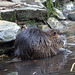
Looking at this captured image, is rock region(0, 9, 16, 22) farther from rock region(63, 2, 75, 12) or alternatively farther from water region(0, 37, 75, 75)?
rock region(63, 2, 75, 12)

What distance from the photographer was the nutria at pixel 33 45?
10.8 ft

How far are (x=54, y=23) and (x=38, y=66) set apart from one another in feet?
13.0

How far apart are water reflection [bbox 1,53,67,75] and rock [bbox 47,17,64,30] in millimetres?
3134

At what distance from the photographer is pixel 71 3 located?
11500 millimetres

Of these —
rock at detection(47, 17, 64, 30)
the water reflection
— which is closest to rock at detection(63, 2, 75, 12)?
rock at detection(47, 17, 64, 30)

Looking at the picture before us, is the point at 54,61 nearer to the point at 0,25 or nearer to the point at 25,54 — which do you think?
the point at 25,54

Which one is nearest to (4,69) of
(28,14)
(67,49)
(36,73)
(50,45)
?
(36,73)

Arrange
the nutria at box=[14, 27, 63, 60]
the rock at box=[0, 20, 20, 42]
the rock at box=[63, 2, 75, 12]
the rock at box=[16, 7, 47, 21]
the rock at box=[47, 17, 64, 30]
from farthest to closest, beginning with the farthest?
the rock at box=[63, 2, 75, 12], the rock at box=[47, 17, 64, 30], the rock at box=[16, 7, 47, 21], the rock at box=[0, 20, 20, 42], the nutria at box=[14, 27, 63, 60]

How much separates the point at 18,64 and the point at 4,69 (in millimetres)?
332

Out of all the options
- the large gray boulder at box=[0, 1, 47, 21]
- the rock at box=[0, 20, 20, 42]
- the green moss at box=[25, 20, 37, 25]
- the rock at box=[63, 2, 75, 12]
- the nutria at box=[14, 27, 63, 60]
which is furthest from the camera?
the rock at box=[63, 2, 75, 12]

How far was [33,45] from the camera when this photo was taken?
3291mm

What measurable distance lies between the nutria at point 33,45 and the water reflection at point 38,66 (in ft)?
0.49

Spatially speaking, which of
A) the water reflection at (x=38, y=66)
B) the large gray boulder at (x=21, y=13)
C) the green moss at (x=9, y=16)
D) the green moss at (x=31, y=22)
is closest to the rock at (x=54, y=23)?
the large gray boulder at (x=21, y=13)

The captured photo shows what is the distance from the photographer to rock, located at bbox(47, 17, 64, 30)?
21.3 feet
